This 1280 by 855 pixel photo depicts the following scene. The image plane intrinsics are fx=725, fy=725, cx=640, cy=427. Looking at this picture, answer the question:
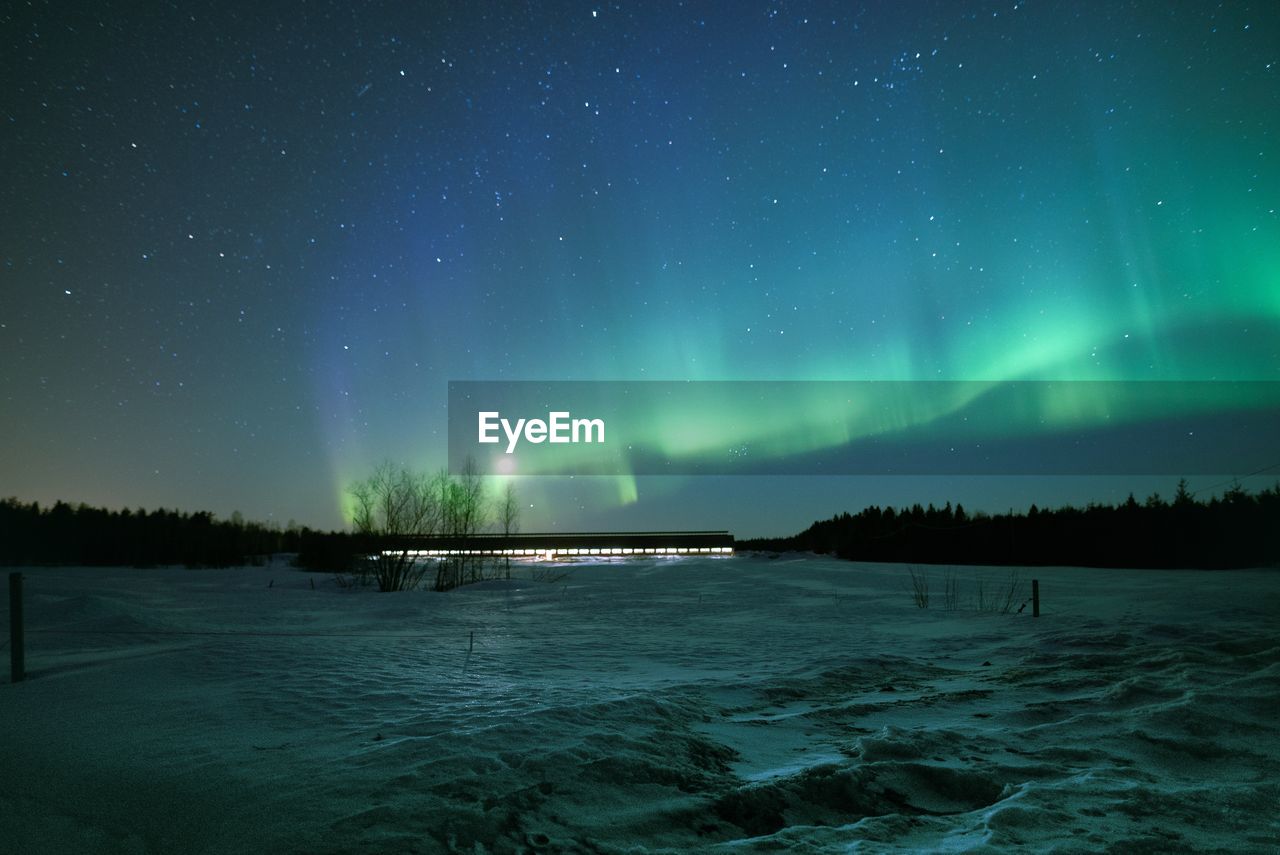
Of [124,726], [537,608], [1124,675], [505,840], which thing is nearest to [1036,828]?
[505,840]

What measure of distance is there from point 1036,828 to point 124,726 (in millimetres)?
6011

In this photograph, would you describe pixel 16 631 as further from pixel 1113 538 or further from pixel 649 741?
pixel 1113 538

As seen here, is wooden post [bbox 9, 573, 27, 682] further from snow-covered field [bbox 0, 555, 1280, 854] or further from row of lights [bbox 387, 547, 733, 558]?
row of lights [bbox 387, 547, 733, 558]

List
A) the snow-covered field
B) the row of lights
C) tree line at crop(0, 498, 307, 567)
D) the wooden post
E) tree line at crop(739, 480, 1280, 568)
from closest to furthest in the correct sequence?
1. the snow-covered field
2. the wooden post
3. tree line at crop(739, 480, 1280, 568)
4. tree line at crop(0, 498, 307, 567)
5. the row of lights

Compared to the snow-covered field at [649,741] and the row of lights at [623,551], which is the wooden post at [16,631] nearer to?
the snow-covered field at [649,741]

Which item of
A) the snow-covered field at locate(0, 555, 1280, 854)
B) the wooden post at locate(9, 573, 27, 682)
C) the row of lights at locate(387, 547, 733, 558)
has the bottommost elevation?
the row of lights at locate(387, 547, 733, 558)

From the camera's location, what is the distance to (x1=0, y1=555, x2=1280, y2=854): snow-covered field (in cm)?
355

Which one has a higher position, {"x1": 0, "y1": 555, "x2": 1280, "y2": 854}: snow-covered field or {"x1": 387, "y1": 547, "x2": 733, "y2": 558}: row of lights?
{"x1": 0, "y1": 555, "x2": 1280, "y2": 854}: snow-covered field

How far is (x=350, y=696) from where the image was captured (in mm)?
6570

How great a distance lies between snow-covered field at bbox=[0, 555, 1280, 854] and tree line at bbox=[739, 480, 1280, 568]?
2401cm

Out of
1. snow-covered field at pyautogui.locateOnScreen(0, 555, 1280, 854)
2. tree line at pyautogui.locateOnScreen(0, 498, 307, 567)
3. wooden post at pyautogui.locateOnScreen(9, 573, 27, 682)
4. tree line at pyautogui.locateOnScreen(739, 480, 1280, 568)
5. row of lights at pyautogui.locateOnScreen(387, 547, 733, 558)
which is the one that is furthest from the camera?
row of lights at pyautogui.locateOnScreen(387, 547, 733, 558)

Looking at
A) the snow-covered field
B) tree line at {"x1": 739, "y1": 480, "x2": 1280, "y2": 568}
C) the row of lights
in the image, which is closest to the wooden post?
the snow-covered field

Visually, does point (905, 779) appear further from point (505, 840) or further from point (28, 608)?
point (28, 608)

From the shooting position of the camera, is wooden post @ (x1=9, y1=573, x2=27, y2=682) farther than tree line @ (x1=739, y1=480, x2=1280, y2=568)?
No
